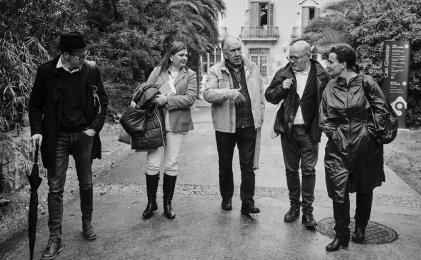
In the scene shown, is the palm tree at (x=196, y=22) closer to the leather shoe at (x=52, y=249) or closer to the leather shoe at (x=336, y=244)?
the leather shoe at (x=52, y=249)

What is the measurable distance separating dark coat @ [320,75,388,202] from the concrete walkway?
0.63 metres

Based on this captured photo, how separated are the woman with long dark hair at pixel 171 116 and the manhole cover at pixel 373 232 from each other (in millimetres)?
1626

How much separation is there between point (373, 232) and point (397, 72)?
9222 mm

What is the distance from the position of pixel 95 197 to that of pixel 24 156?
43.3 inches

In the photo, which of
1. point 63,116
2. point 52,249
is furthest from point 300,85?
point 52,249

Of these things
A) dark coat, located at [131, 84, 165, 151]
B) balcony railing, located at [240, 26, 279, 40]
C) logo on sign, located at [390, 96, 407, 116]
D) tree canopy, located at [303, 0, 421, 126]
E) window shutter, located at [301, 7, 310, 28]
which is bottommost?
logo on sign, located at [390, 96, 407, 116]

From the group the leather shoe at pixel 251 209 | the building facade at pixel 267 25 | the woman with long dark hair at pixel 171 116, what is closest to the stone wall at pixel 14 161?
the woman with long dark hair at pixel 171 116

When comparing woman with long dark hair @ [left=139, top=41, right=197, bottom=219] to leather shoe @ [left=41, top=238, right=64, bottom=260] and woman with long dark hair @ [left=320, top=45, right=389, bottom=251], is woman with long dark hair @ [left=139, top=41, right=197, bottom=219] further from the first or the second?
woman with long dark hair @ [left=320, top=45, right=389, bottom=251]

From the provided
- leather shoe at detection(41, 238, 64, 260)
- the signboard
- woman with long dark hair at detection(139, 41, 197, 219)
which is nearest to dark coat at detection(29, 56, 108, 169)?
leather shoe at detection(41, 238, 64, 260)

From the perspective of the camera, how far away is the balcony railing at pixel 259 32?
36.5 metres

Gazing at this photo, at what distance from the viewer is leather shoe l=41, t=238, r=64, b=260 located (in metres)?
3.97

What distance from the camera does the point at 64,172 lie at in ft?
13.9

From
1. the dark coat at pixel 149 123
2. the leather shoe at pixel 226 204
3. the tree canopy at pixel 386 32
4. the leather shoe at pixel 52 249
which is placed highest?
the tree canopy at pixel 386 32

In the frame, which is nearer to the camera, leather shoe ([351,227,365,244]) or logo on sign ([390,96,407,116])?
leather shoe ([351,227,365,244])
